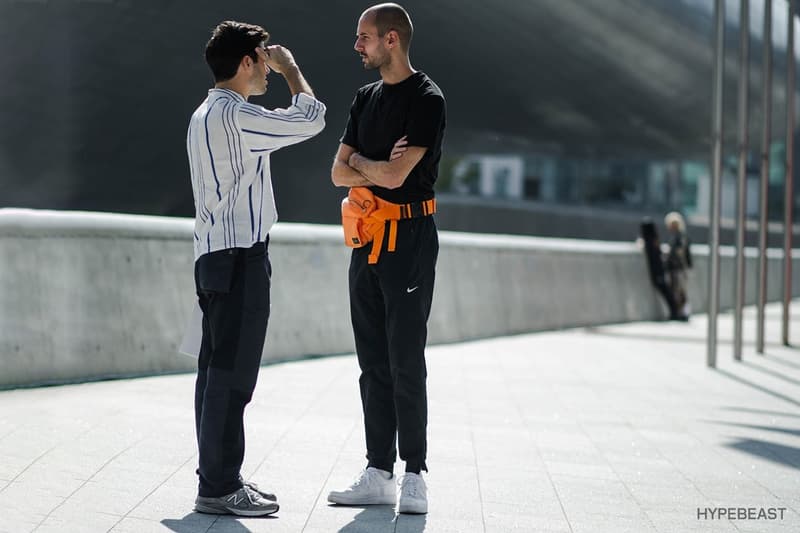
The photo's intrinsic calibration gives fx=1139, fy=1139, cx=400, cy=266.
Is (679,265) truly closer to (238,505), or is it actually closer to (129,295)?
(129,295)

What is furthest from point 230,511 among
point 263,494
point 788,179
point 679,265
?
point 679,265

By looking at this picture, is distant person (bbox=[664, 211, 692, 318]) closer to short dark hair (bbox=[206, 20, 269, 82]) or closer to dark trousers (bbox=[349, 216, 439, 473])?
dark trousers (bbox=[349, 216, 439, 473])

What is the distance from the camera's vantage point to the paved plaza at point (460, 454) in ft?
14.9

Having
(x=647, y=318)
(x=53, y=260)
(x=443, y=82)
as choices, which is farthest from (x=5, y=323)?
(x=647, y=318)

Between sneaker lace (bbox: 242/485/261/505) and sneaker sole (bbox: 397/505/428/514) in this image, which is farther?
sneaker sole (bbox: 397/505/428/514)

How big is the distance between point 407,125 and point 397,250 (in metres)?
0.51

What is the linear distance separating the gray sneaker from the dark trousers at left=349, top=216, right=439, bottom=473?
592 mm

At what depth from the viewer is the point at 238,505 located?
439 centimetres

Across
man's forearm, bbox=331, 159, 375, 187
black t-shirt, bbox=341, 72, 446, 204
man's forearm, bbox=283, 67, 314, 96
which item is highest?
man's forearm, bbox=283, 67, 314, 96

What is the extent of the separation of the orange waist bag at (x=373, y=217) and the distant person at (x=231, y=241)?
0.42 metres

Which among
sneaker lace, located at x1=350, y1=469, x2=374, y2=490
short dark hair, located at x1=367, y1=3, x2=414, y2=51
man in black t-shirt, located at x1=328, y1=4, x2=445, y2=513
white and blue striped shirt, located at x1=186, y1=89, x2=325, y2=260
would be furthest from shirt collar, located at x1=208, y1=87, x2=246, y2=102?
sneaker lace, located at x1=350, y1=469, x2=374, y2=490

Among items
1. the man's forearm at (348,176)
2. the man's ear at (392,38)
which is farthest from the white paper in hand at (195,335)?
the man's ear at (392,38)

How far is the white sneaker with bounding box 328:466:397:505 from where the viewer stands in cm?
470

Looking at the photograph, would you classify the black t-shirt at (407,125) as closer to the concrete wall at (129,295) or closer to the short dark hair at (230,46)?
the short dark hair at (230,46)
